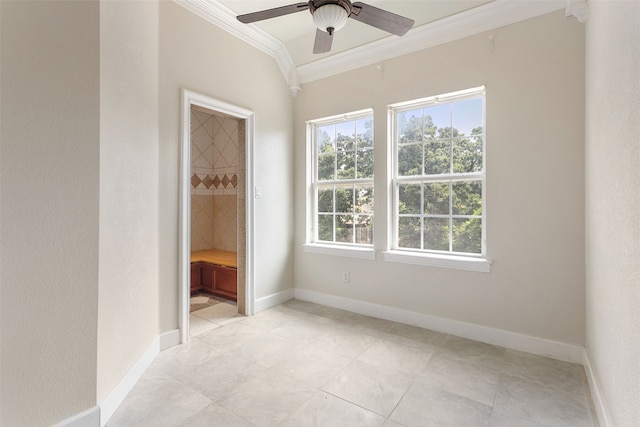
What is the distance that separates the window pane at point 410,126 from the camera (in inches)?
124

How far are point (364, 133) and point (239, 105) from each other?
1.41 meters

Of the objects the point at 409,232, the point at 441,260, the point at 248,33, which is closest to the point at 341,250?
the point at 409,232

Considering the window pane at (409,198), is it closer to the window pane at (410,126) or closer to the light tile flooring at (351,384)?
the window pane at (410,126)

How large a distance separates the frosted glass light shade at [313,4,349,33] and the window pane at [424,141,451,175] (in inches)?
66.0

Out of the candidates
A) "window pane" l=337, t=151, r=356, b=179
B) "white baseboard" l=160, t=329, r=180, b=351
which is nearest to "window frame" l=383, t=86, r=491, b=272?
"window pane" l=337, t=151, r=356, b=179

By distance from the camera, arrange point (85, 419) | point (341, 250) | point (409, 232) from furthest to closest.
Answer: point (341, 250) → point (409, 232) → point (85, 419)

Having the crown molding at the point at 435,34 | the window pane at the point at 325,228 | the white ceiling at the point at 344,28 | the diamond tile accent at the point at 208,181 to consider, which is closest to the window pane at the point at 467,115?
the crown molding at the point at 435,34

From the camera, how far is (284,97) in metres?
3.84

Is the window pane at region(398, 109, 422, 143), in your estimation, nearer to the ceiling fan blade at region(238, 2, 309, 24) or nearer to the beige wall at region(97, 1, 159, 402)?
the ceiling fan blade at region(238, 2, 309, 24)

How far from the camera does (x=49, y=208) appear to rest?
4.99 feet

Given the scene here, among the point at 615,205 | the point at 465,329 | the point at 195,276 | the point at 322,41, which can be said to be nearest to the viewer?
the point at 615,205

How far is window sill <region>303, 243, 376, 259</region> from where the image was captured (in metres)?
3.39

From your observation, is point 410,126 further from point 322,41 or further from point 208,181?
point 208,181

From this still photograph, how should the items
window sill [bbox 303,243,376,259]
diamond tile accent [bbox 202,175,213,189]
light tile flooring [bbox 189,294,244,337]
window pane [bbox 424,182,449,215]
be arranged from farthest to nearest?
1. diamond tile accent [bbox 202,175,213,189]
2. window sill [bbox 303,243,376,259]
3. light tile flooring [bbox 189,294,244,337]
4. window pane [bbox 424,182,449,215]
